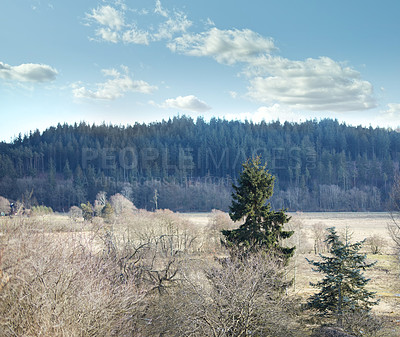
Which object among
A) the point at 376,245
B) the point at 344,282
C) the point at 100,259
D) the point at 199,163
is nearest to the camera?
the point at 100,259

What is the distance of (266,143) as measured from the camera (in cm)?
14038

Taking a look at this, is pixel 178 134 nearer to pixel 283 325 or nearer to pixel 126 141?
pixel 126 141

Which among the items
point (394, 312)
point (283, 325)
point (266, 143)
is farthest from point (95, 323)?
point (266, 143)

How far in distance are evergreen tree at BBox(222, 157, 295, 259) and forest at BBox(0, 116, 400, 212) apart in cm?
8386

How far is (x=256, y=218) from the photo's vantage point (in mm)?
20406

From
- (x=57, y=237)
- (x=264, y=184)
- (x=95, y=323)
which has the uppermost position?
(x=264, y=184)

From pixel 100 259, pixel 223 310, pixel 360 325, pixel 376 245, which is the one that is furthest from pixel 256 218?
pixel 376 245

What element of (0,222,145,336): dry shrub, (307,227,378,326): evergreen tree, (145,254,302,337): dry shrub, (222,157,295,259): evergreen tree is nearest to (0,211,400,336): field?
(0,222,145,336): dry shrub

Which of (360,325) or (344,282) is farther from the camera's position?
(344,282)

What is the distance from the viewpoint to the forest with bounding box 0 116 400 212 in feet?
354

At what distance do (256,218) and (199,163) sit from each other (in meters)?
112

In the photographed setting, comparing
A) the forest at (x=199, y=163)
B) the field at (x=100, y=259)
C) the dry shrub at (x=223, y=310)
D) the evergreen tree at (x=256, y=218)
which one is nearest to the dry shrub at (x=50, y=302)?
the field at (x=100, y=259)

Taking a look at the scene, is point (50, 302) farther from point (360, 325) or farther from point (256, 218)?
point (360, 325)

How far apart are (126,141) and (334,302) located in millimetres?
130590
